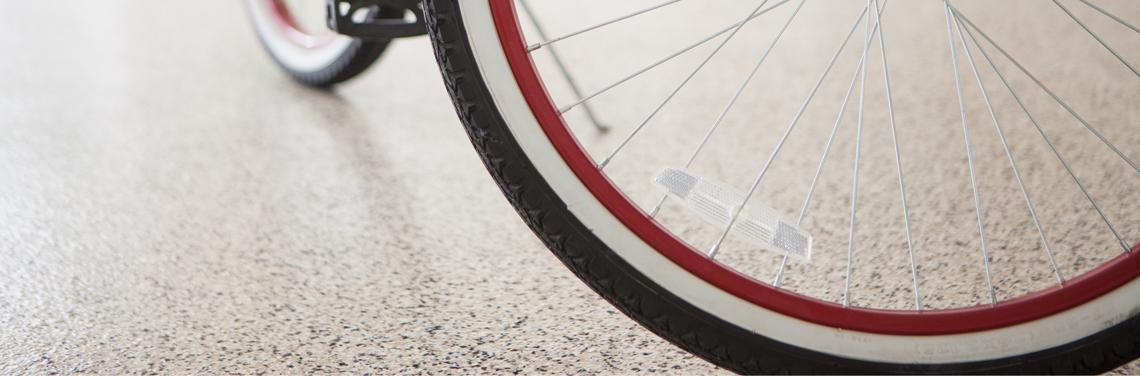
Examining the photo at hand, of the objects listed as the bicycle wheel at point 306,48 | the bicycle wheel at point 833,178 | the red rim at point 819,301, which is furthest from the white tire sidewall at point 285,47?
the red rim at point 819,301

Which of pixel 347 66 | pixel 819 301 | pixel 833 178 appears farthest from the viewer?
pixel 347 66

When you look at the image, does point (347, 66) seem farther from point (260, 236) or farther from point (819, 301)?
point (819, 301)

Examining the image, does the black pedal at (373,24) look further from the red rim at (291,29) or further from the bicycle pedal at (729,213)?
the red rim at (291,29)

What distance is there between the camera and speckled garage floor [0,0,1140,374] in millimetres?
820

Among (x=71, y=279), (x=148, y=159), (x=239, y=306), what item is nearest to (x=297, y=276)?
(x=239, y=306)

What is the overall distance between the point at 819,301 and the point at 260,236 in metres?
0.62

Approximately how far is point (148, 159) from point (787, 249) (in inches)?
34.4

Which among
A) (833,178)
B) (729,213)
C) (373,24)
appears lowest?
(833,178)

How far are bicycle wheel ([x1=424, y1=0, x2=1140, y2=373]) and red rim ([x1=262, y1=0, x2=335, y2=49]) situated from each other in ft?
1.20

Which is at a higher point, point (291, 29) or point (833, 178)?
point (291, 29)

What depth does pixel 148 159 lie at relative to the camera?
1.25m

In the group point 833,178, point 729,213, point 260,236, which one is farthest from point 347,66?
point 729,213

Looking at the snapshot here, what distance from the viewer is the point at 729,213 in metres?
0.71

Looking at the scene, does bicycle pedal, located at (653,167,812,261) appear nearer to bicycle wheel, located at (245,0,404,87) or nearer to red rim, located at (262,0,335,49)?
bicycle wheel, located at (245,0,404,87)
